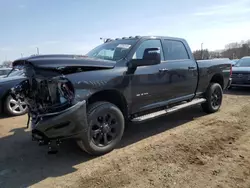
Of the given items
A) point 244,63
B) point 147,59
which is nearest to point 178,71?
point 147,59

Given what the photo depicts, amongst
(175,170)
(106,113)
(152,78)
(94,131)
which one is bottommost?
(175,170)

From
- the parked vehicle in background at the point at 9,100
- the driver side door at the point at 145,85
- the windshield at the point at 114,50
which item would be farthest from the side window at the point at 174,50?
the parked vehicle in background at the point at 9,100

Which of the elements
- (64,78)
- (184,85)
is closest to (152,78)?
(184,85)

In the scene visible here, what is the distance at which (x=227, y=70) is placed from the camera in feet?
24.1

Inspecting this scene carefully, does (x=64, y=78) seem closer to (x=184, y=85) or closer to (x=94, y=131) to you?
(x=94, y=131)

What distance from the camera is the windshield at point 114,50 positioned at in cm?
469

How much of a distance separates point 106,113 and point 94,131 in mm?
347

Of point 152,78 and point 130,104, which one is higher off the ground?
point 152,78

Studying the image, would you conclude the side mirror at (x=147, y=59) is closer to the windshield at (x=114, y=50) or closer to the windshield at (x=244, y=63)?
the windshield at (x=114, y=50)

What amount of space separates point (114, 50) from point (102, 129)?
1647 millimetres

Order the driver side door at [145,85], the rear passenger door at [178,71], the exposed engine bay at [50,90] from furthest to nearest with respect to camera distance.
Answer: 1. the rear passenger door at [178,71]
2. the driver side door at [145,85]
3. the exposed engine bay at [50,90]

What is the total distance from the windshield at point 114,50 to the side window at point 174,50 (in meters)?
0.88

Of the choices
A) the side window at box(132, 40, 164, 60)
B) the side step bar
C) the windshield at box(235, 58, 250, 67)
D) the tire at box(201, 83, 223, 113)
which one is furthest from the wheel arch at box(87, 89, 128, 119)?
the windshield at box(235, 58, 250, 67)

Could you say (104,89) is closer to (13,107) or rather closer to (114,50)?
(114,50)
